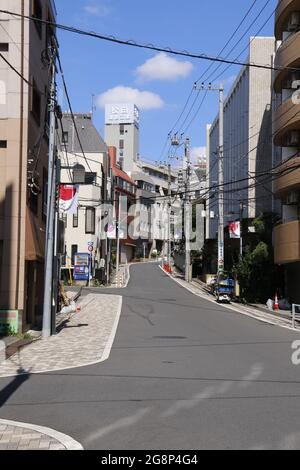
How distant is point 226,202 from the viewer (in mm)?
53188

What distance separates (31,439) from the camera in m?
6.89

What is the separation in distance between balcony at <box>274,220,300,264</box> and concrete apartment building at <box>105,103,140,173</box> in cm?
9287

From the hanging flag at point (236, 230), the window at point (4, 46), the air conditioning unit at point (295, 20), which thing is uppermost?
the air conditioning unit at point (295, 20)

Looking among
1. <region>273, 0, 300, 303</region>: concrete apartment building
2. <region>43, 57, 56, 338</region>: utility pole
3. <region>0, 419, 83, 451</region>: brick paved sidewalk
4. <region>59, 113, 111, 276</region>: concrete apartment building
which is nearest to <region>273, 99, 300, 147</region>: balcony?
<region>273, 0, 300, 303</region>: concrete apartment building

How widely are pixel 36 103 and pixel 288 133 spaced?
16.1m

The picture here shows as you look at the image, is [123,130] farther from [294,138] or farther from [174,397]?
[174,397]

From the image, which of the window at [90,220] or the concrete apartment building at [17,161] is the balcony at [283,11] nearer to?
the concrete apartment building at [17,161]

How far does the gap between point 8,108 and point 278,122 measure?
722 inches

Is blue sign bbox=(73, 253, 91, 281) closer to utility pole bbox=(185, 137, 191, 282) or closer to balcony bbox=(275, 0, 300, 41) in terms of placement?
utility pole bbox=(185, 137, 191, 282)

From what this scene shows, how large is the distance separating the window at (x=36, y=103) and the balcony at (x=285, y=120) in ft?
46.6

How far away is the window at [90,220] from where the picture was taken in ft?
195

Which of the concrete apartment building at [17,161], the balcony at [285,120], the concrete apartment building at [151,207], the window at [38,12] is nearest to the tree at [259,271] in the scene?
the balcony at [285,120]
